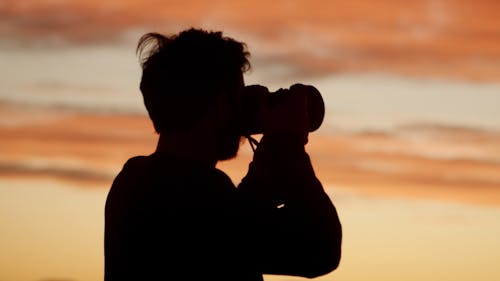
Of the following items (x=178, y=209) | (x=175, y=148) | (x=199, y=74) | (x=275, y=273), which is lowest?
(x=275, y=273)

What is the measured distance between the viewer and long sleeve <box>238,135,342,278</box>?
277cm

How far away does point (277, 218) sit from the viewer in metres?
2.81

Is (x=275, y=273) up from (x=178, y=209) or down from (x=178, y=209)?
down

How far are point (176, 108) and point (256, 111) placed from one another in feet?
0.87

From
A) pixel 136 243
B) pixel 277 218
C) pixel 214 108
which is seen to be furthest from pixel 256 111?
pixel 136 243

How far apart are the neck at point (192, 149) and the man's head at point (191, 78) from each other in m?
0.03

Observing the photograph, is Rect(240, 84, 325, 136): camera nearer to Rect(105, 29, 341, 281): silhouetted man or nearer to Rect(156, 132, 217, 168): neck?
Rect(105, 29, 341, 281): silhouetted man

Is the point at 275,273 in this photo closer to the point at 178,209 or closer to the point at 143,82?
the point at 178,209

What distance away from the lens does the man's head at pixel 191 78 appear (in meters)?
2.87

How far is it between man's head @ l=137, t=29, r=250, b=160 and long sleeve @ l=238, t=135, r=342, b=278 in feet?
0.72

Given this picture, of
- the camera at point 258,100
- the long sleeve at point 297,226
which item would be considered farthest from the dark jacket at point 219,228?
the camera at point 258,100

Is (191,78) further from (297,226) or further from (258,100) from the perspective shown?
(297,226)

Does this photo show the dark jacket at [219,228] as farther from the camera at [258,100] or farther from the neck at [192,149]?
the camera at [258,100]

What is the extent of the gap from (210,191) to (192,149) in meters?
0.15
